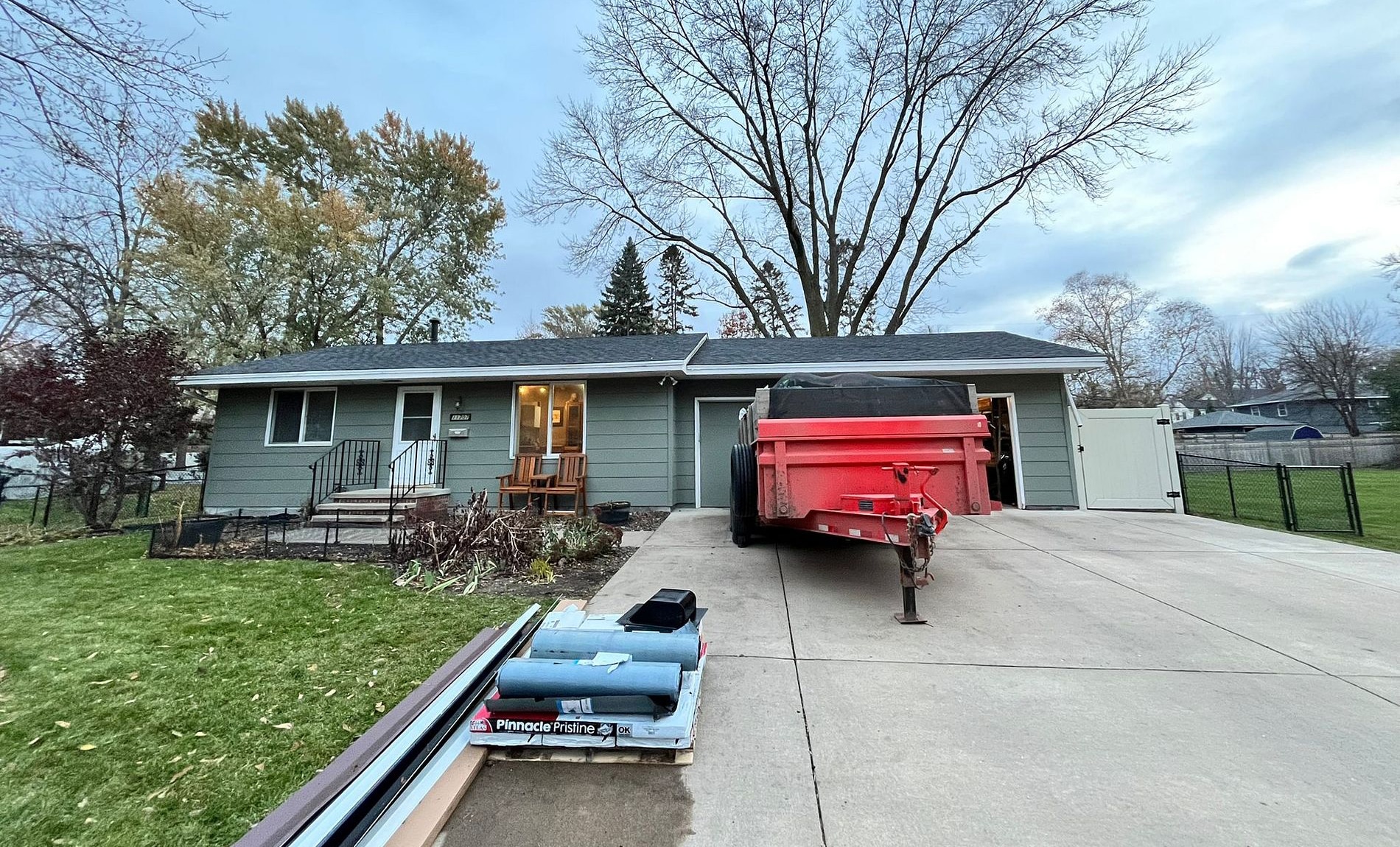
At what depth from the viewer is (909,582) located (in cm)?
293

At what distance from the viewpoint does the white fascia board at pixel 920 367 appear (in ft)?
23.4

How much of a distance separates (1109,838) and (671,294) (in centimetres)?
2674

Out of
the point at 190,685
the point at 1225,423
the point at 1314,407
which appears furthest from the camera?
the point at 1314,407

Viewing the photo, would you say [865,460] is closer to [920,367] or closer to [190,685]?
[190,685]

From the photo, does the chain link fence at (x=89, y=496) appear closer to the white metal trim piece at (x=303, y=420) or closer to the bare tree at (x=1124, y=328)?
the white metal trim piece at (x=303, y=420)

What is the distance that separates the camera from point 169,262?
12062 mm

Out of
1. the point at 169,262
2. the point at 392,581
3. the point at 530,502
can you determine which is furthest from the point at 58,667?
the point at 169,262

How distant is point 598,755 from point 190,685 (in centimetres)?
223

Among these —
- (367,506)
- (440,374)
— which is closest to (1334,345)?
(440,374)

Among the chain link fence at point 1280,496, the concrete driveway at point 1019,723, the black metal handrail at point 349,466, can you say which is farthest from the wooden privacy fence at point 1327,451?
the black metal handrail at point 349,466

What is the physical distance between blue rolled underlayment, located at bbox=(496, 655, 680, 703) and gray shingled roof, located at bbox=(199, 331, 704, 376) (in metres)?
5.75

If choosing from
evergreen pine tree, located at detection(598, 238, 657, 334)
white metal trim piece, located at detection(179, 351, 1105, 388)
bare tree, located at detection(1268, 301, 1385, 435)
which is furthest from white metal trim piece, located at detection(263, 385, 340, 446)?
bare tree, located at detection(1268, 301, 1385, 435)

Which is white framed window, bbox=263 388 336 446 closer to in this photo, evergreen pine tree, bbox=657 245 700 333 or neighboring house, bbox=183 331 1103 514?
neighboring house, bbox=183 331 1103 514

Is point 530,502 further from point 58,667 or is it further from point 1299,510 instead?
point 1299,510
